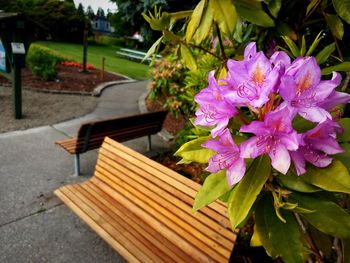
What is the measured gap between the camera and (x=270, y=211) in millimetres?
1296

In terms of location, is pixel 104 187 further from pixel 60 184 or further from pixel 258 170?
pixel 258 170

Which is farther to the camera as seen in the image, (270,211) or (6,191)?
(6,191)

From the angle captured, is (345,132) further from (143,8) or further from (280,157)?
(143,8)

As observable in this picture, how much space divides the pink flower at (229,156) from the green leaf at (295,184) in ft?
0.67

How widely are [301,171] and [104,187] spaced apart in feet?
9.45

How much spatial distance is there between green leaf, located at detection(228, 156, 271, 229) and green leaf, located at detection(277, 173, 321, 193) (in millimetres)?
97

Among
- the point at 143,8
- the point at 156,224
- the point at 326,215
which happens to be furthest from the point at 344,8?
the point at 143,8

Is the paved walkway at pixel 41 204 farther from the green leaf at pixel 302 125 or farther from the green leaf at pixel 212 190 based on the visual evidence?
the green leaf at pixel 302 125

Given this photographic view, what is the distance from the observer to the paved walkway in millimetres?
3314

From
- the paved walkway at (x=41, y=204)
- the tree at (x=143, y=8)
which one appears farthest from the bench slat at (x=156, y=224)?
the tree at (x=143, y=8)

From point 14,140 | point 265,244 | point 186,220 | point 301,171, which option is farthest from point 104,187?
point 14,140

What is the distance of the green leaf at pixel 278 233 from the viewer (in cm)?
123

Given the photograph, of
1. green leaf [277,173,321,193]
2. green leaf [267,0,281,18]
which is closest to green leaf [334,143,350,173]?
green leaf [277,173,321,193]

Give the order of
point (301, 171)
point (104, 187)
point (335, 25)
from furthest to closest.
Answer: point (104, 187) → point (335, 25) → point (301, 171)
